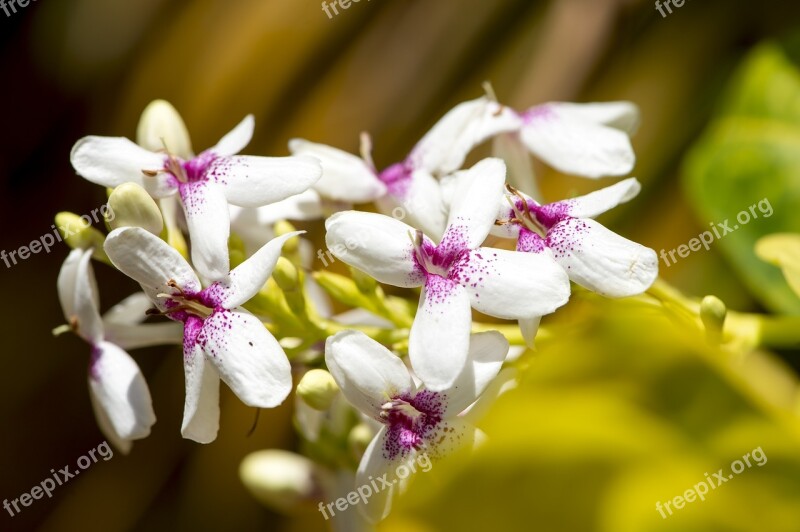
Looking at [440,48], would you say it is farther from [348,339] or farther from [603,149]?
[348,339]

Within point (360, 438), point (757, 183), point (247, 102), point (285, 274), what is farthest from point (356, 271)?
point (247, 102)

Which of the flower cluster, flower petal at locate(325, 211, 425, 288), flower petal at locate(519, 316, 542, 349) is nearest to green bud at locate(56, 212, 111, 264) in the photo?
the flower cluster

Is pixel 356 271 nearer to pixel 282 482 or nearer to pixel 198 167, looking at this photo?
pixel 198 167

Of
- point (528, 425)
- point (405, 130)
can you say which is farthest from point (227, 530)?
point (528, 425)

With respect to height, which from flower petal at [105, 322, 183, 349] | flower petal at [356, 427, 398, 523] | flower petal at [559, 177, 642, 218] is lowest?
flower petal at [356, 427, 398, 523]

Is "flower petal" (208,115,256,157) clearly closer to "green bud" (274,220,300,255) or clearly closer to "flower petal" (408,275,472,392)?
"green bud" (274,220,300,255)

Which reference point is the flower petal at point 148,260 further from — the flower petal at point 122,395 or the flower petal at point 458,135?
the flower petal at point 458,135
